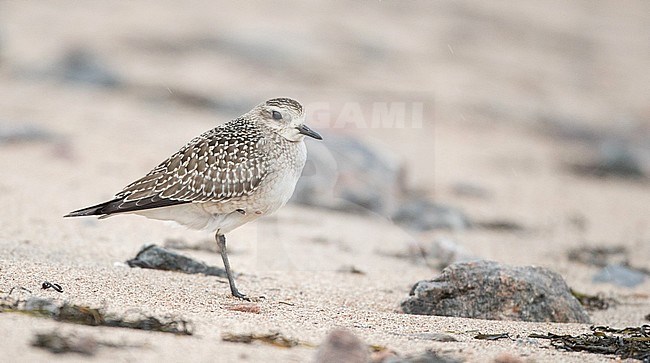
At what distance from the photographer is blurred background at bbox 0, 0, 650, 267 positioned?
29.4 feet

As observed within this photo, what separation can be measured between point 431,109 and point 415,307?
823 cm

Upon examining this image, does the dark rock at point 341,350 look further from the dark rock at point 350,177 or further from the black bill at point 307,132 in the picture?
the dark rock at point 350,177

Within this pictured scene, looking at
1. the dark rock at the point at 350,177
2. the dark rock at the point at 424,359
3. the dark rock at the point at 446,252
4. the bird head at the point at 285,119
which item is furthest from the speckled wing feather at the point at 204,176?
the dark rock at the point at 350,177

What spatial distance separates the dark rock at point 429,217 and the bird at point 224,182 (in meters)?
2.79

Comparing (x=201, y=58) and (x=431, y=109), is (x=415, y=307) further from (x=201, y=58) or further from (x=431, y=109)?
(x=201, y=58)

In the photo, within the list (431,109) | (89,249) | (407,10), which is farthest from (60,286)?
(407,10)

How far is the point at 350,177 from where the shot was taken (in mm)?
9391

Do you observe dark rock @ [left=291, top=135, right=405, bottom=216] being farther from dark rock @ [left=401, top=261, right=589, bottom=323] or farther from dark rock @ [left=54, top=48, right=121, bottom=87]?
dark rock @ [left=54, top=48, right=121, bottom=87]

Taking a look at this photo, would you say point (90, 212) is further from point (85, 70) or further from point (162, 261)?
point (85, 70)

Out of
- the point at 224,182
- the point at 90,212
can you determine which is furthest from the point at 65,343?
the point at 224,182

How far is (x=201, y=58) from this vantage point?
14508mm

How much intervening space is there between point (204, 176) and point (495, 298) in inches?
76.9

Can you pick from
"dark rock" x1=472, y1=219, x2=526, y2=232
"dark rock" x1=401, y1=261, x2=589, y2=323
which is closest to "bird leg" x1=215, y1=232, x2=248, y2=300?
"dark rock" x1=401, y1=261, x2=589, y2=323

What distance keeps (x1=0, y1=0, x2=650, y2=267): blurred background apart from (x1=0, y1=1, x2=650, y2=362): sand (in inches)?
1.9
